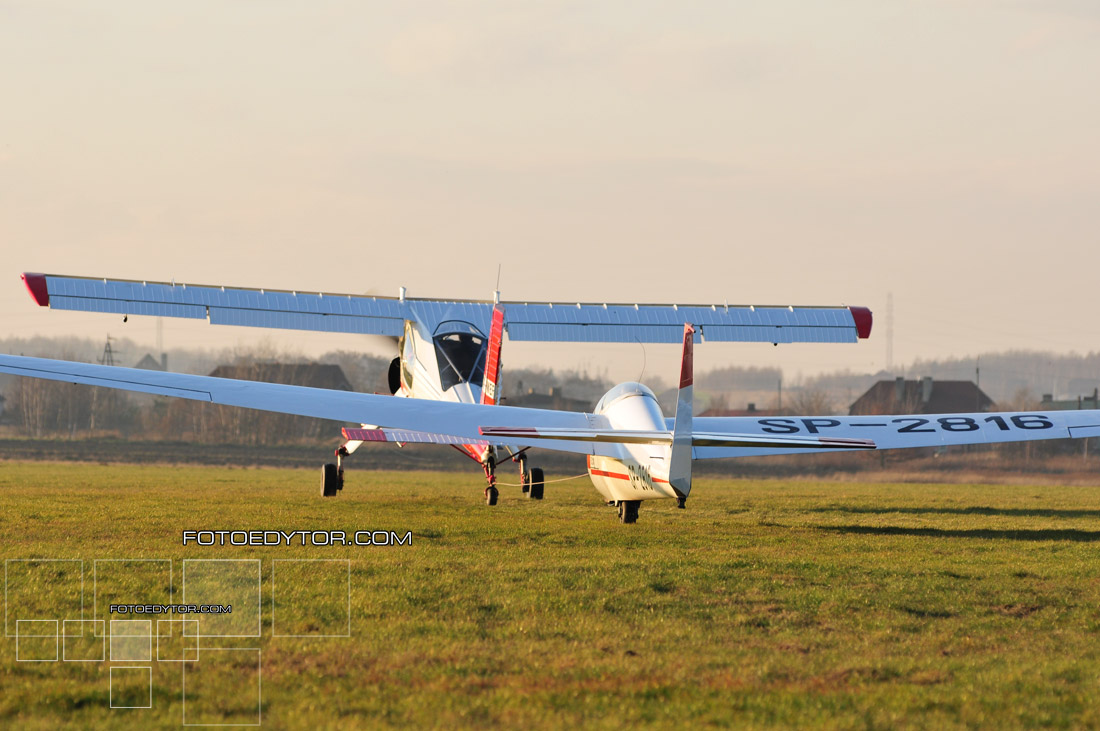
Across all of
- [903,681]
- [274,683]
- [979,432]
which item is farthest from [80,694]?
[979,432]

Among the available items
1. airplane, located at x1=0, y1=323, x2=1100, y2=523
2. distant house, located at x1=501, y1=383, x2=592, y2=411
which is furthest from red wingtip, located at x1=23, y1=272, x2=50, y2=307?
distant house, located at x1=501, y1=383, x2=592, y2=411

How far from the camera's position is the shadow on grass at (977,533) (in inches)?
542

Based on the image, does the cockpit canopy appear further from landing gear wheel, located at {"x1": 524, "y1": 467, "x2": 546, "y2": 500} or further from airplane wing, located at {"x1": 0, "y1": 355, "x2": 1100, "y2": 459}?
airplane wing, located at {"x1": 0, "y1": 355, "x2": 1100, "y2": 459}

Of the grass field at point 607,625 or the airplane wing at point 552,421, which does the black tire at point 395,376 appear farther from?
the grass field at point 607,625

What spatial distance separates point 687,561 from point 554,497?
10.7 meters

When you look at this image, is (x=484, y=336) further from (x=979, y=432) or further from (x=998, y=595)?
(x=998, y=595)

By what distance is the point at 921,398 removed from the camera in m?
65.6
